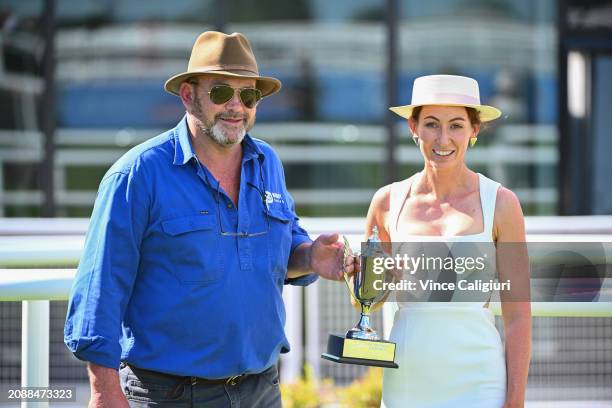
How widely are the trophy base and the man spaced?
0.20 meters

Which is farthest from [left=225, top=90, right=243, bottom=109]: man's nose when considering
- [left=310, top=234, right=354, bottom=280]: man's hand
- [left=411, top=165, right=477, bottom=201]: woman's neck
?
[left=411, top=165, right=477, bottom=201]: woman's neck

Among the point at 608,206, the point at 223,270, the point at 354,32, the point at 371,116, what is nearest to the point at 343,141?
the point at 371,116

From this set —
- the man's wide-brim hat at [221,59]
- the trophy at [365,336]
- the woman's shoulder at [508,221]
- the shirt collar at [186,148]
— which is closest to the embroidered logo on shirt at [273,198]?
the shirt collar at [186,148]

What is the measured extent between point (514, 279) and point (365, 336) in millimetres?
442

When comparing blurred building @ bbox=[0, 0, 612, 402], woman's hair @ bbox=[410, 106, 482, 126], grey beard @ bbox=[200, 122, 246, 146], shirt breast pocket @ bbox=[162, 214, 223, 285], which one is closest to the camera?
shirt breast pocket @ bbox=[162, 214, 223, 285]

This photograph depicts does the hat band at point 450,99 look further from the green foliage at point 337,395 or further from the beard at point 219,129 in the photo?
the green foliage at point 337,395

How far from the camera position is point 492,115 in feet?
9.78

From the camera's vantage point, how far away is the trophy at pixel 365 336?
280 centimetres

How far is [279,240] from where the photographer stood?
2926 mm

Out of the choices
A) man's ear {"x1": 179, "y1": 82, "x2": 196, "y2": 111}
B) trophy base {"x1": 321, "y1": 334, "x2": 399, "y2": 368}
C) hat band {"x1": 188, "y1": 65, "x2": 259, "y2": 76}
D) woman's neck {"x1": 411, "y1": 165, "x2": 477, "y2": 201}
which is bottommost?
trophy base {"x1": 321, "y1": 334, "x2": 399, "y2": 368}

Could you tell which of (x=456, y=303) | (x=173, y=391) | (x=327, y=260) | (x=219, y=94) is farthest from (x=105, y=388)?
(x=456, y=303)

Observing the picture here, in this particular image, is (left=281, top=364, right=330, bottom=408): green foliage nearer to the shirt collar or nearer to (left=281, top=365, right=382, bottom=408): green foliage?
(left=281, top=365, right=382, bottom=408): green foliage

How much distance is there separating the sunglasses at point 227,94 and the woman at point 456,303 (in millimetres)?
476

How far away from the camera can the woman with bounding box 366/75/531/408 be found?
2799 mm
